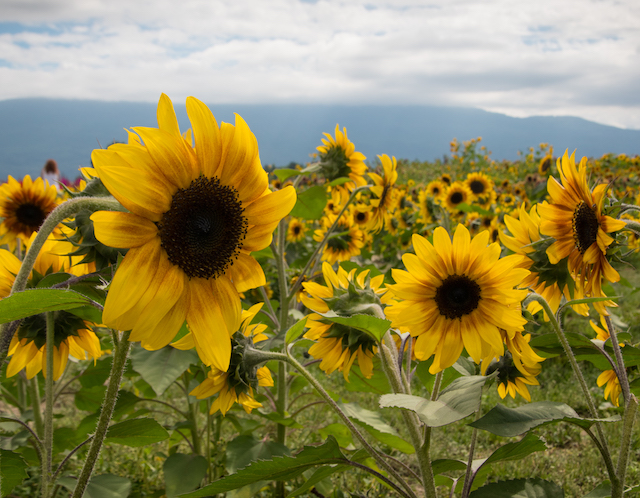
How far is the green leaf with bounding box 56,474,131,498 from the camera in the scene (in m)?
1.43

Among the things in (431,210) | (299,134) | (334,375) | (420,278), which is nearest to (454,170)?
(431,210)

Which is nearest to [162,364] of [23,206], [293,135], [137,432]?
[137,432]

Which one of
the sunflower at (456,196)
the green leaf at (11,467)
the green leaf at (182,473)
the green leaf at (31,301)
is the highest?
the green leaf at (31,301)

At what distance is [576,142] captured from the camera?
18050 cm

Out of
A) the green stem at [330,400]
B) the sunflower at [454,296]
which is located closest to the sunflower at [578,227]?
the sunflower at [454,296]

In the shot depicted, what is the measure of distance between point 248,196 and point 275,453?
1.34 metres

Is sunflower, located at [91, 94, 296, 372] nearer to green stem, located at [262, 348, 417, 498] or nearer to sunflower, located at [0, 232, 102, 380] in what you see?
green stem, located at [262, 348, 417, 498]

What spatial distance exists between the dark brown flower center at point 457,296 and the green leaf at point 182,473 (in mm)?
1265

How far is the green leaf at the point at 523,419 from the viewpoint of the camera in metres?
1.04

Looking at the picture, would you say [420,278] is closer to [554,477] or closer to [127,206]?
[127,206]

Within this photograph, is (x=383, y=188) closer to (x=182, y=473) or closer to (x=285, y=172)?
(x=285, y=172)

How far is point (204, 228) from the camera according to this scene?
85 cm

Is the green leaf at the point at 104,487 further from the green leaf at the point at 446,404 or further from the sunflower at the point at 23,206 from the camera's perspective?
the sunflower at the point at 23,206

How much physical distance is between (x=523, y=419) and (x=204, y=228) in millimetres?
874
